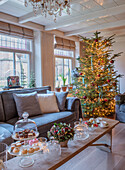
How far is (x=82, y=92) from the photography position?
430 cm

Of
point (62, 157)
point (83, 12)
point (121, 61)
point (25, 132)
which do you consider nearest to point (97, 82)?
point (83, 12)

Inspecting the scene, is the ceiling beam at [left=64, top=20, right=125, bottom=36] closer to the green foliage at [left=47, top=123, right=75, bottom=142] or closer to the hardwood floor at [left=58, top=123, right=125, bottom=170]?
the hardwood floor at [left=58, top=123, right=125, bottom=170]

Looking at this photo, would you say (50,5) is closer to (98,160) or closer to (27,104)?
(27,104)

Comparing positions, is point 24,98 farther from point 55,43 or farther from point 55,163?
point 55,43

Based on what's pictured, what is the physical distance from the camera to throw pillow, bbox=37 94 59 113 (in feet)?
10.0

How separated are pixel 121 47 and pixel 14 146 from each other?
7119mm

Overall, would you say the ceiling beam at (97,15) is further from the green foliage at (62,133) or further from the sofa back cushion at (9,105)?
the green foliage at (62,133)

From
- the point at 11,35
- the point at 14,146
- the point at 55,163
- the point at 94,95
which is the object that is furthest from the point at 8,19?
the point at 55,163

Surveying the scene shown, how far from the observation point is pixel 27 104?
2758 mm

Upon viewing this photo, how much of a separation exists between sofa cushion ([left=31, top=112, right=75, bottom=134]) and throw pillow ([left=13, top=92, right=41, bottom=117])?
13 centimetres

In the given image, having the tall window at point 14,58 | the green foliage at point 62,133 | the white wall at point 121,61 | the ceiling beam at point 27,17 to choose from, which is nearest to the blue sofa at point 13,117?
the green foliage at point 62,133

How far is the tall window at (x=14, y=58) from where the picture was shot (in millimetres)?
4520

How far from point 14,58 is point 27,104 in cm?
247

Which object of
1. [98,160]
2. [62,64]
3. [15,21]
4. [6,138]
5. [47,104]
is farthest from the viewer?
[62,64]
